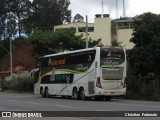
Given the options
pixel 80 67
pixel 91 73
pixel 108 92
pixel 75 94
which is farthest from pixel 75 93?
pixel 108 92

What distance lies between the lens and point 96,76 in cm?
3309

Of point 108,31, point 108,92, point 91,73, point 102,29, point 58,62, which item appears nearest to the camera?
point 108,92

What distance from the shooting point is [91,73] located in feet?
111

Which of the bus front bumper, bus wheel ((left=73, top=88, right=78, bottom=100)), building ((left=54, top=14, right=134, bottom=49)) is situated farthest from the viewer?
building ((left=54, top=14, right=134, bottom=49))

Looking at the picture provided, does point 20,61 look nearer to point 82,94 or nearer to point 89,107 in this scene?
point 82,94

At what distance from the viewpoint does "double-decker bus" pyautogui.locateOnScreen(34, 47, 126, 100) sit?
33125mm

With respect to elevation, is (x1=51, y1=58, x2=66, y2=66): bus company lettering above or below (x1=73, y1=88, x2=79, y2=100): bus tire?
above

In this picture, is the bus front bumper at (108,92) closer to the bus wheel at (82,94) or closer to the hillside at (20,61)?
the bus wheel at (82,94)

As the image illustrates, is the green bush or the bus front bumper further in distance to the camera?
the green bush

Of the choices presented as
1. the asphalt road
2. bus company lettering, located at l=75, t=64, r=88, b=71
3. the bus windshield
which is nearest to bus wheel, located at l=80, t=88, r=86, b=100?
bus company lettering, located at l=75, t=64, r=88, b=71

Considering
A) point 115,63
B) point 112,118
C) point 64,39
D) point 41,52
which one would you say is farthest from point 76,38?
point 112,118

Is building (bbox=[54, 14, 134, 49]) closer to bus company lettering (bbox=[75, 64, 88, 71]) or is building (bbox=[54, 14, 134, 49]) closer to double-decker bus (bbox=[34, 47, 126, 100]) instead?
double-decker bus (bbox=[34, 47, 126, 100])

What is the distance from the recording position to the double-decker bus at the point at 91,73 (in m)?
33.1

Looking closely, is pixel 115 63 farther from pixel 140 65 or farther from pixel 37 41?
pixel 37 41
